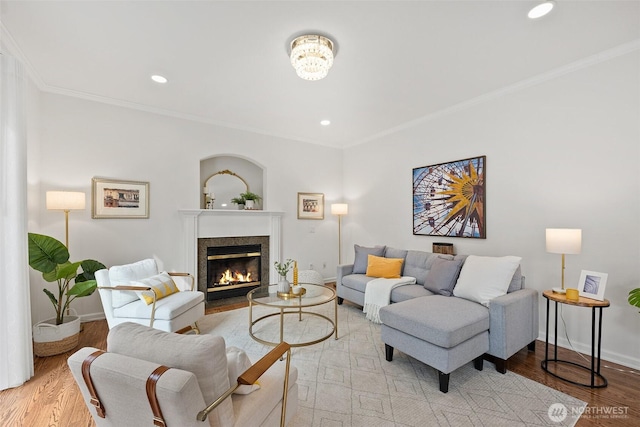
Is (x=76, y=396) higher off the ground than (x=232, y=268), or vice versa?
(x=232, y=268)

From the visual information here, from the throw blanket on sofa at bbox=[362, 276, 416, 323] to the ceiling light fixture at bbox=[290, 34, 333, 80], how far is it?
257cm

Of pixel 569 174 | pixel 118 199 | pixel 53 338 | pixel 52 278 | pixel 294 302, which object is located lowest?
pixel 53 338

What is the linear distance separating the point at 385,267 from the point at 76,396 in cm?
337

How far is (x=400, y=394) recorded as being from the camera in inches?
85.9

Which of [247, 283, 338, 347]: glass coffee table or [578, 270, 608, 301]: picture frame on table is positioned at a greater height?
[578, 270, 608, 301]: picture frame on table

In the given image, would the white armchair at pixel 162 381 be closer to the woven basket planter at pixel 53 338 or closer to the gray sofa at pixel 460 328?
the gray sofa at pixel 460 328

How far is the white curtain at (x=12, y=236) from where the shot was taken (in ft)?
7.08

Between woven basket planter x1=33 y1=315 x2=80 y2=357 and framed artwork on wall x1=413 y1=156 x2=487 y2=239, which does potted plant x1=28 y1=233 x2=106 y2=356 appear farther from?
framed artwork on wall x1=413 y1=156 x2=487 y2=239

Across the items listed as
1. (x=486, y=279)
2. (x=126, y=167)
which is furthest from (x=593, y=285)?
(x=126, y=167)

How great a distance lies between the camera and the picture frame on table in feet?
7.86

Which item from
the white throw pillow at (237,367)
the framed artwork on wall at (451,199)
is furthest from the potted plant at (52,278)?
the framed artwork on wall at (451,199)

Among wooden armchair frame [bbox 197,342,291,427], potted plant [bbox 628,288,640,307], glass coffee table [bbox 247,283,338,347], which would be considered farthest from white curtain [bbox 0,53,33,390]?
potted plant [bbox 628,288,640,307]

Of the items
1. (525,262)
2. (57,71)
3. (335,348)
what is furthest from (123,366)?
(525,262)

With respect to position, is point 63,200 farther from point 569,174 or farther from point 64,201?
point 569,174
